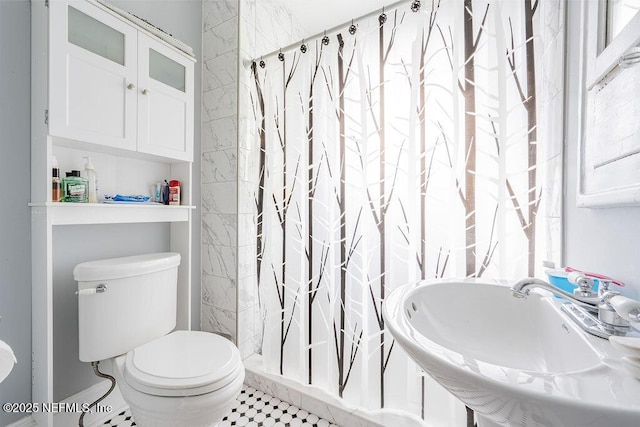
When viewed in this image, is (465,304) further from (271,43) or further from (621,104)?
(271,43)

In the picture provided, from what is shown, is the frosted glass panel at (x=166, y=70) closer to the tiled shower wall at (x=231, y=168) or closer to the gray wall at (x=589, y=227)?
the tiled shower wall at (x=231, y=168)

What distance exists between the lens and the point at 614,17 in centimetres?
67

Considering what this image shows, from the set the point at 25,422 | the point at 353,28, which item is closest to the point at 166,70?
the point at 353,28

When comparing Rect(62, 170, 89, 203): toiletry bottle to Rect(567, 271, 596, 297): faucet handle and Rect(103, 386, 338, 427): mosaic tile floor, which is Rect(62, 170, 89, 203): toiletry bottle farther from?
Rect(567, 271, 596, 297): faucet handle

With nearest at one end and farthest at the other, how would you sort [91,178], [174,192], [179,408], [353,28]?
[179,408]
[91,178]
[353,28]
[174,192]

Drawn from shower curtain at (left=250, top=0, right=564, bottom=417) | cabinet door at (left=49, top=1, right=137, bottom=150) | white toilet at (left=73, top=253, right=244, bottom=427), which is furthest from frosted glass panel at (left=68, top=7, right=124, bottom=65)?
white toilet at (left=73, top=253, right=244, bottom=427)

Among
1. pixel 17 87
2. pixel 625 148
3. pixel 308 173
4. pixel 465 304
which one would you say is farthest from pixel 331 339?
pixel 17 87

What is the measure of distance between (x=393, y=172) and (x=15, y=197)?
1527 mm

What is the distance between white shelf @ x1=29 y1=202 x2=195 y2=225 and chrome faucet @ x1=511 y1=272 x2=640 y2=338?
1.48 m

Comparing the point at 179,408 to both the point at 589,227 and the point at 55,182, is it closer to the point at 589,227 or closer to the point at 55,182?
the point at 55,182

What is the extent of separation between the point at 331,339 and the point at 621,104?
4.29 ft

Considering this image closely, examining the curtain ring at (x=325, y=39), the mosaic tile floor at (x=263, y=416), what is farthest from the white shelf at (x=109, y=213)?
the curtain ring at (x=325, y=39)

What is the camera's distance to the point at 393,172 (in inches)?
46.6

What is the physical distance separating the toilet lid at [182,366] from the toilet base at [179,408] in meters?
0.02
